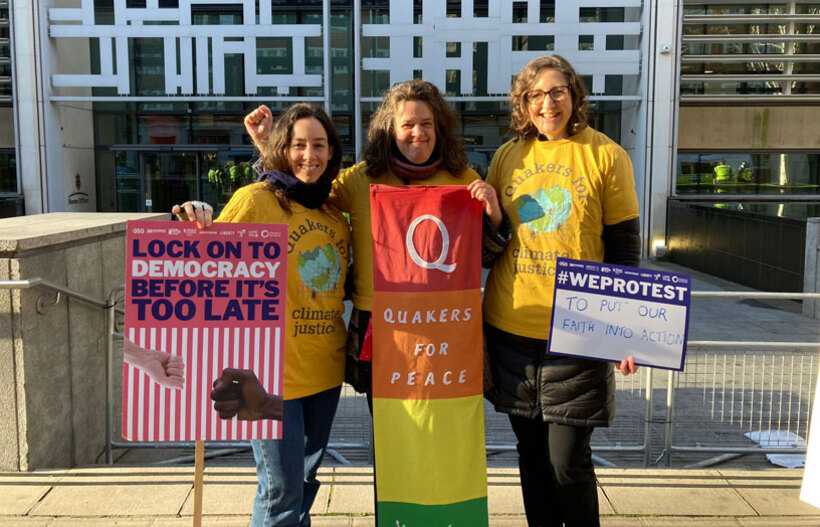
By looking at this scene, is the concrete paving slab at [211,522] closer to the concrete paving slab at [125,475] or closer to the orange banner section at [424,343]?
the concrete paving slab at [125,475]

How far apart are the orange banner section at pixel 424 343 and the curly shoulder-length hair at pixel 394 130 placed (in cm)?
58

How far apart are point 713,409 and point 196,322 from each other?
13.5 feet

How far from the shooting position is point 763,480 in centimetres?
452

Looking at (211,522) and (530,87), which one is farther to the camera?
(211,522)

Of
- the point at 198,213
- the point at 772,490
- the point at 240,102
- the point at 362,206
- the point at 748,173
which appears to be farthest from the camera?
the point at 748,173

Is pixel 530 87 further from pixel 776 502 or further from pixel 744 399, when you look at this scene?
pixel 744 399

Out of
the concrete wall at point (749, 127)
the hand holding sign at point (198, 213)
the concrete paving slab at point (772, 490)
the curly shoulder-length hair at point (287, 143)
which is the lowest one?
the concrete paving slab at point (772, 490)

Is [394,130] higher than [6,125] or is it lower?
lower

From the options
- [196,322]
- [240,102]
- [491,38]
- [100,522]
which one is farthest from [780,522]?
[240,102]

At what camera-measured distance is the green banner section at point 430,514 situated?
312 cm

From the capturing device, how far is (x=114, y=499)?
163 inches

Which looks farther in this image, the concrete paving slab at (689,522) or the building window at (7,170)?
the building window at (7,170)

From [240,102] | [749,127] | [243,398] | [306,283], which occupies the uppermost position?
[240,102]

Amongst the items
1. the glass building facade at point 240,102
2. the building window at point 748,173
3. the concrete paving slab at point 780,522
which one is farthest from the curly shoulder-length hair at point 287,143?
the building window at point 748,173
